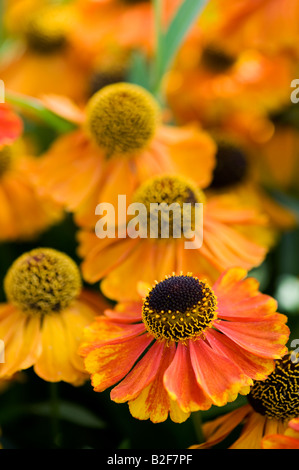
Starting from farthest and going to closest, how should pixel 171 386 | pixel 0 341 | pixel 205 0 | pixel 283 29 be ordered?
pixel 283 29 → pixel 205 0 → pixel 0 341 → pixel 171 386

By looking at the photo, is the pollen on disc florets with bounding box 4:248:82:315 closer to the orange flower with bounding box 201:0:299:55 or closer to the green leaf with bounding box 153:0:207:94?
the green leaf with bounding box 153:0:207:94

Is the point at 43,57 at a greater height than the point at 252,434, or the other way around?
the point at 43,57

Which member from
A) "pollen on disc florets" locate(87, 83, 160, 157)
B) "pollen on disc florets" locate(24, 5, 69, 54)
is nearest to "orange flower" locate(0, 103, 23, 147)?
"pollen on disc florets" locate(87, 83, 160, 157)

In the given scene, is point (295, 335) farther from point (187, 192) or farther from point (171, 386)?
point (171, 386)

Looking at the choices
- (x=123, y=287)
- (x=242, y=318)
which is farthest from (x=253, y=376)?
(x=123, y=287)

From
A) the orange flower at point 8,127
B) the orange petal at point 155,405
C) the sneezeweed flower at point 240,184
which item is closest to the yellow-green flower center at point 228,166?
the sneezeweed flower at point 240,184

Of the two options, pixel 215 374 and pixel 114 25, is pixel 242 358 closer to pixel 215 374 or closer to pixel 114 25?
pixel 215 374

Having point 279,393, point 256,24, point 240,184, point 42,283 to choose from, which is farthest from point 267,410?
point 256,24
